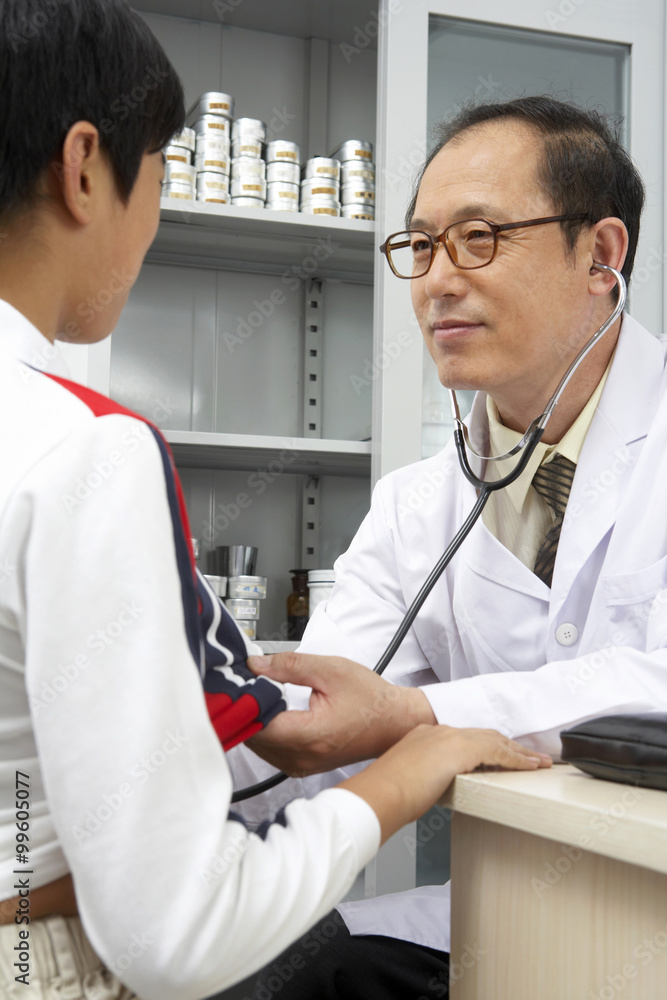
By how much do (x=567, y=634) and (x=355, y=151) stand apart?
1.33 m

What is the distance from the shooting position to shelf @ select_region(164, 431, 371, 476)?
6.21 ft

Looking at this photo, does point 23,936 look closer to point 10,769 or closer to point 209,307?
point 10,769

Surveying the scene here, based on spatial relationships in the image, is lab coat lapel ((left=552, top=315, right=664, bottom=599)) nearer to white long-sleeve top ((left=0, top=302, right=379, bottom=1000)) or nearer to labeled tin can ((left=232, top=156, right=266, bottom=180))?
white long-sleeve top ((left=0, top=302, right=379, bottom=1000))

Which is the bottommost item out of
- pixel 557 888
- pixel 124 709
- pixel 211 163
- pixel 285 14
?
pixel 557 888

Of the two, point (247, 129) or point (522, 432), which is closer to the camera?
point (522, 432)

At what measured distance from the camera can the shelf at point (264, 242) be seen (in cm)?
192

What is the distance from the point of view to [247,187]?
76.5 inches

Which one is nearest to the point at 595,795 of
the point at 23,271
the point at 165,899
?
the point at 165,899

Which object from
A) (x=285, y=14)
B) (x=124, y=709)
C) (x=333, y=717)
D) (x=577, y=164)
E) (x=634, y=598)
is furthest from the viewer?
(x=285, y=14)

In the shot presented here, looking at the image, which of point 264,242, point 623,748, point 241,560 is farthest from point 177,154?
point 623,748

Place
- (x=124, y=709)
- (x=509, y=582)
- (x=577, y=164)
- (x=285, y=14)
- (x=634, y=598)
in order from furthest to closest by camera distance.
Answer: (x=285, y=14)
(x=577, y=164)
(x=509, y=582)
(x=634, y=598)
(x=124, y=709)

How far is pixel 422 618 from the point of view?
1.21 m

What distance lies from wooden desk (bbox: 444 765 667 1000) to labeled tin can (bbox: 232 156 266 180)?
1.60 metres

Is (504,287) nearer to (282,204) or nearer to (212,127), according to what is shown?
(282,204)
